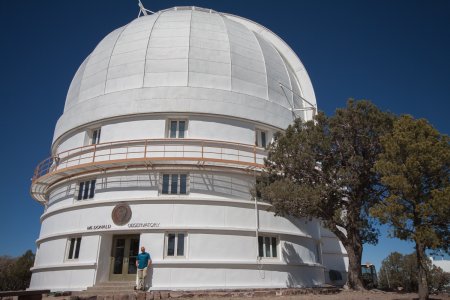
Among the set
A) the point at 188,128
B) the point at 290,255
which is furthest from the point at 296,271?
the point at 188,128

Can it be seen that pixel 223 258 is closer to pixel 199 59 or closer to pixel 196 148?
pixel 196 148

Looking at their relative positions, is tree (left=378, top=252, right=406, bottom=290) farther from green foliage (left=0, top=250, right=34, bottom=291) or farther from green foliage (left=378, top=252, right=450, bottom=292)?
green foliage (left=0, top=250, right=34, bottom=291)

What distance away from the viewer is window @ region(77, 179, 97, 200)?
1784cm

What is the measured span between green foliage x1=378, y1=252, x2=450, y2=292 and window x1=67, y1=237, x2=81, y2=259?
30484 mm

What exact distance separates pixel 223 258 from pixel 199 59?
36.0 feet

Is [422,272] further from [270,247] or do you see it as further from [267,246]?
[267,246]

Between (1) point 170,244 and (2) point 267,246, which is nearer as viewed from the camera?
(1) point 170,244

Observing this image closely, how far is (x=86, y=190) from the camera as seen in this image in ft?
59.2

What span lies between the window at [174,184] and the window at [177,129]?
8.03ft

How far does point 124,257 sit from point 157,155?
196 inches

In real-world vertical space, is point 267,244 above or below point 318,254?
above

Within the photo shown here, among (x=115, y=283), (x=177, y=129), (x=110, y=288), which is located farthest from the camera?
(x=177, y=129)

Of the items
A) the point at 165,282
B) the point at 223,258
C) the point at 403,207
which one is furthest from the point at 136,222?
the point at 403,207

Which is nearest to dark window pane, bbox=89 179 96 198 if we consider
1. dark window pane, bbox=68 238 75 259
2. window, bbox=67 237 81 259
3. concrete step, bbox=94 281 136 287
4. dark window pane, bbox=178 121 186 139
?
window, bbox=67 237 81 259
